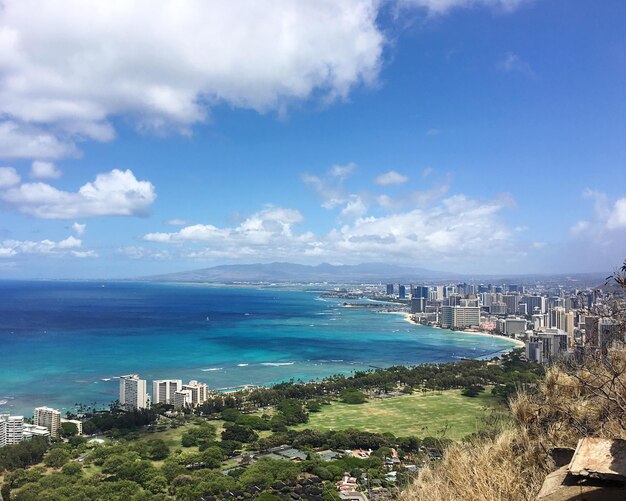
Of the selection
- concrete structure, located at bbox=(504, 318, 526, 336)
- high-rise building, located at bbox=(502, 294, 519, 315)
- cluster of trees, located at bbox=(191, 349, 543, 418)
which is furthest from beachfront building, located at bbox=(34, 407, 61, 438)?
high-rise building, located at bbox=(502, 294, 519, 315)

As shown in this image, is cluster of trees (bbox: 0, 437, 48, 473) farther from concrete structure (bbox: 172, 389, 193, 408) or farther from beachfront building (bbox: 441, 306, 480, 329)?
beachfront building (bbox: 441, 306, 480, 329)

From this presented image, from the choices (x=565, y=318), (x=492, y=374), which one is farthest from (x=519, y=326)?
(x=492, y=374)

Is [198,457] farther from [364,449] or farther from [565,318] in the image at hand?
[565,318]

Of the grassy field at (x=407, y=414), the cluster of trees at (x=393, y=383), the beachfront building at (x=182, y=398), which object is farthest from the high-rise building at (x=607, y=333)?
the beachfront building at (x=182, y=398)

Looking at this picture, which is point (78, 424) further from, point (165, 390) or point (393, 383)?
point (393, 383)

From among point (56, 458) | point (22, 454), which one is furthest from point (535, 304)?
point (22, 454)

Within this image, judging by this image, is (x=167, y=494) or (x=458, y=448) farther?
(x=167, y=494)

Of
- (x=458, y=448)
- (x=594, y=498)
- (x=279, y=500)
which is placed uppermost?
(x=594, y=498)
